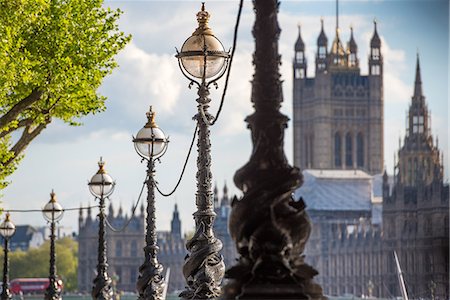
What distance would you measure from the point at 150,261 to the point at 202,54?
450 cm

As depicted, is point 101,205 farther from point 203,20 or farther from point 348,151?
point 348,151

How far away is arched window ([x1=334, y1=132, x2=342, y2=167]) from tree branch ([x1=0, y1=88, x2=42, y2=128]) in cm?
15856

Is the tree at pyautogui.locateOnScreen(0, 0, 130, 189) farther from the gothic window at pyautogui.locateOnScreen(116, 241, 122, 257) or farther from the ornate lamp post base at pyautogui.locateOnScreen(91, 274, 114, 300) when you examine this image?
the gothic window at pyautogui.locateOnScreen(116, 241, 122, 257)

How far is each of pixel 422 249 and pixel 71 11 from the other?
111 m

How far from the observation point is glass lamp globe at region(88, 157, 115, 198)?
880 inches

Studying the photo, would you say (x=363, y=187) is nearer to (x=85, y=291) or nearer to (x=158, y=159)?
(x=85, y=291)

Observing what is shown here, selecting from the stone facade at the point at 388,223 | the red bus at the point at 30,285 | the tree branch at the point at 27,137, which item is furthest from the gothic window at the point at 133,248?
the tree branch at the point at 27,137

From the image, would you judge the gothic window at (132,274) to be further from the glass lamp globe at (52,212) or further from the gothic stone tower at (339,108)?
the glass lamp globe at (52,212)

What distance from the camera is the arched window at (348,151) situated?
183100 millimetres

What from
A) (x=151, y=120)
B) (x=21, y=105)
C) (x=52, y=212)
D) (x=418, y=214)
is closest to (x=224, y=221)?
(x=418, y=214)

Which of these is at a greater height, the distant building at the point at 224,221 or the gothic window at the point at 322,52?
the gothic window at the point at 322,52

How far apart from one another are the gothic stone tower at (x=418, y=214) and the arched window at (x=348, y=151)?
3057cm

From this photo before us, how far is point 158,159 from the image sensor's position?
62.3 feet

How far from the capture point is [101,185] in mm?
22375
